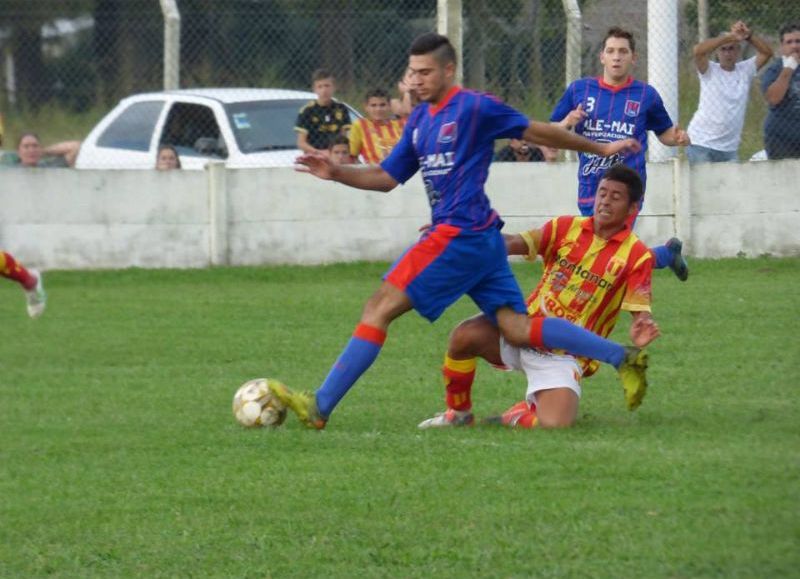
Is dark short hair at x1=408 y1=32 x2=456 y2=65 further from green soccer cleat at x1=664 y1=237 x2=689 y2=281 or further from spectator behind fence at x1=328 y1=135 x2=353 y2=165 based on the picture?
spectator behind fence at x1=328 y1=135 x2=353 y2=165

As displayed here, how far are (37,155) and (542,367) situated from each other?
30.2ft

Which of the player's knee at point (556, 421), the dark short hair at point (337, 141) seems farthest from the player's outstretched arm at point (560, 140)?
the dark short hair at point (337, 141)

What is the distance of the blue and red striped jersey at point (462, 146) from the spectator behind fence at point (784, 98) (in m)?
7.27

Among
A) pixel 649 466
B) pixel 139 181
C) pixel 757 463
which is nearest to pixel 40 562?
pixel 649 466

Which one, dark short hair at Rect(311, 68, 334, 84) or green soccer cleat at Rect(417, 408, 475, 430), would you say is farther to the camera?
dark short hair at Rect(311, 68, 334, 84)

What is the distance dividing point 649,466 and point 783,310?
215 inches

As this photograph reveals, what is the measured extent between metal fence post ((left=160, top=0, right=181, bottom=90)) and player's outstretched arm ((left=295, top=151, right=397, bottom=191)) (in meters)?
7.82

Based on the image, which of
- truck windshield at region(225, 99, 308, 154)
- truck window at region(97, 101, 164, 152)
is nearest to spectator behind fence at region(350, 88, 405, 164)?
truck windshield at region(225, 99, 308, 154)

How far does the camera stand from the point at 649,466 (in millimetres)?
6148

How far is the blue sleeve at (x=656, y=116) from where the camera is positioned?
9.76 metres

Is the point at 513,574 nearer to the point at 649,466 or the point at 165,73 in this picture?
the point at 649,466

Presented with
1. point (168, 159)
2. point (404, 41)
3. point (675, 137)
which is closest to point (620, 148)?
point (675, 137)

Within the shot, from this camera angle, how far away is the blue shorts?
7.12 metres

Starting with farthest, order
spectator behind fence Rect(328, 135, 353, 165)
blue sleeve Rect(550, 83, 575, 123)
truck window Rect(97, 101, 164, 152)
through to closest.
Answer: truck window Rect(97, 101, 164, 152) < spectator behind fence Rect(328, 135, 353, 165) < blue sleeve Rect(550, 83, 575, 123)
